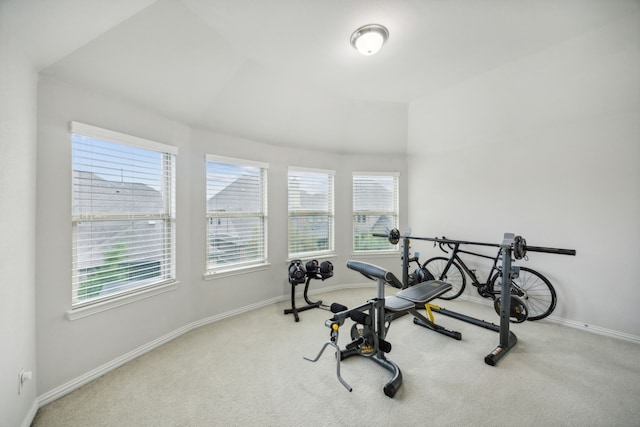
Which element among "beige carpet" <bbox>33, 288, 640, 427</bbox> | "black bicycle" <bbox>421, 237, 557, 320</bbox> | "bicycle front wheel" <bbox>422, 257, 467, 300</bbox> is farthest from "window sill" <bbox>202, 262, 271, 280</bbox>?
"bicycle front wheel" <bbox>422, 257, 467, 300</bbox>

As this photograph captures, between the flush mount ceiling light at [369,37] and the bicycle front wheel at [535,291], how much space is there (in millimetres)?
3078

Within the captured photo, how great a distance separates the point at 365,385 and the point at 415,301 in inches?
→ 33.3

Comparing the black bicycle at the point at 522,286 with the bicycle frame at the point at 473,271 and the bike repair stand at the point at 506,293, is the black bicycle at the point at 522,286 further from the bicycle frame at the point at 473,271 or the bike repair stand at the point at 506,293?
the bike repair stand at the point at 506,293

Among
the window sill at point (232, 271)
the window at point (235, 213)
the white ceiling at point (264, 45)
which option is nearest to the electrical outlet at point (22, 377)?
the window sill at point (232, 271)

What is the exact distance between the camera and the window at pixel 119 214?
2.07 m

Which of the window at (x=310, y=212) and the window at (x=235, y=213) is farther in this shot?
the window at (x=310, y=212)

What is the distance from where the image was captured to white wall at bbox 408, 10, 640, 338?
251 centimetres

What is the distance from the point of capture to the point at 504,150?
3.49 m

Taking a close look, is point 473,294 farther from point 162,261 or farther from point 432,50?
point 162,261

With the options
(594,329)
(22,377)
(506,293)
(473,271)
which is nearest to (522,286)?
(473,271)

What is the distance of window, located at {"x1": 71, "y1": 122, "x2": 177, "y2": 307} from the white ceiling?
459 mm

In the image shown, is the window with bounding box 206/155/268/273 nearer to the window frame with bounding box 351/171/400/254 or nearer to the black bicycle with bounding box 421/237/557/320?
the window frame with bounding box 351/171/400/254

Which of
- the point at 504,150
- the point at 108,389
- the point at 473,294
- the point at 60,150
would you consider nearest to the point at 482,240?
the point at 473,294

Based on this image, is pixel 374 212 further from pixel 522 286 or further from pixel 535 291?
pixel 535 291
